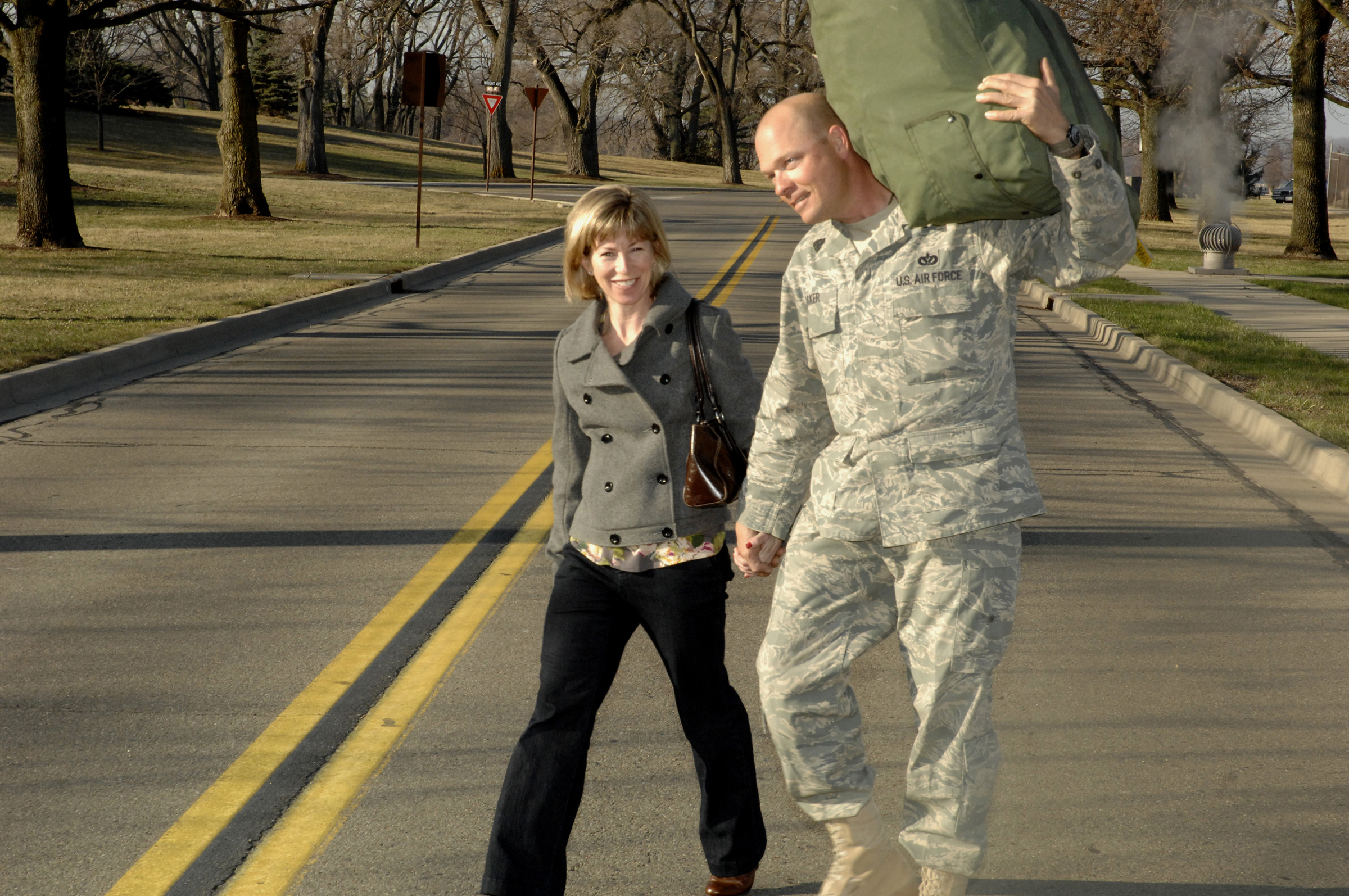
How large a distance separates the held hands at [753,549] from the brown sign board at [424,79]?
1961 centimetres

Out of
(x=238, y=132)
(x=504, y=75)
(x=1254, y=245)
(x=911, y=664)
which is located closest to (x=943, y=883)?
(x=911, y=664)

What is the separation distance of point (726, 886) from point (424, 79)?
20.3 m

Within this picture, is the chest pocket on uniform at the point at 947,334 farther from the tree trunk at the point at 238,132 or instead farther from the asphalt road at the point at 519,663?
the tree trunk at the point at 238,132

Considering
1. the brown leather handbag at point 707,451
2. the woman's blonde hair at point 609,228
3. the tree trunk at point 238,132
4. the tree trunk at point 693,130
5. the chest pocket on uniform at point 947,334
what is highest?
the tree trunk at point 693,130

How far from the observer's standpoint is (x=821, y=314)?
9.62 ft

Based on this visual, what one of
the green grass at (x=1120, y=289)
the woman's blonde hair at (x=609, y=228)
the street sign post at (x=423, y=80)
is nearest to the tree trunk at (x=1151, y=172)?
the green grass at (x=1120, y=289)

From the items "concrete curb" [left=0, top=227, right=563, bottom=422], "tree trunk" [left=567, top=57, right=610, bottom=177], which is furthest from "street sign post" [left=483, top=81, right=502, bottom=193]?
"concrete curb" [left=0, top=227, right=563, bottom=422]

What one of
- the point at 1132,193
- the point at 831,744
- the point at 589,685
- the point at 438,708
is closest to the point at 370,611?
the point at 438,708

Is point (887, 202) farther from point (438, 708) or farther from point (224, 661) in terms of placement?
point (224, 661)

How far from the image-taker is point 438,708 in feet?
14.2

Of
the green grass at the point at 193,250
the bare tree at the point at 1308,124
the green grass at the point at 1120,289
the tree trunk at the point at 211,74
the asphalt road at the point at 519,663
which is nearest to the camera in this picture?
the asphalt road at the point at 519,663

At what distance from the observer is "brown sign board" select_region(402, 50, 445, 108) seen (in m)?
21.8

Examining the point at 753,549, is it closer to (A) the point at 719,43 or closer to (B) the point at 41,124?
(B) the point at 41,124

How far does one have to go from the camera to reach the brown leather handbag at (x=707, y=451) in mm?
3037
